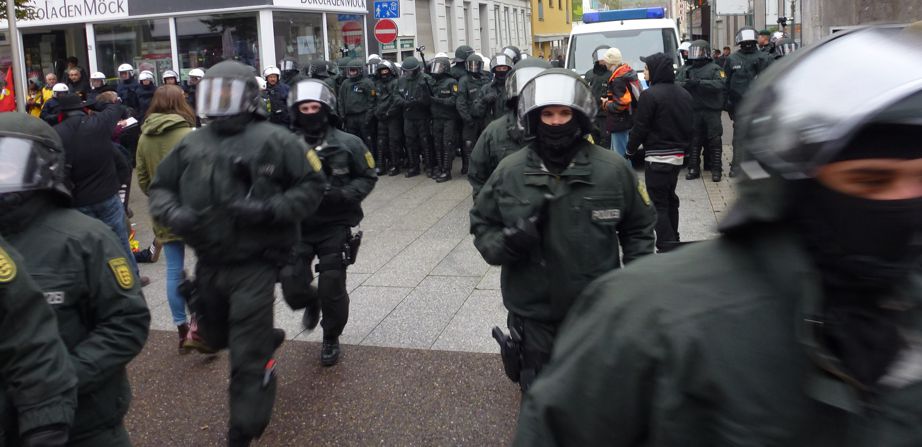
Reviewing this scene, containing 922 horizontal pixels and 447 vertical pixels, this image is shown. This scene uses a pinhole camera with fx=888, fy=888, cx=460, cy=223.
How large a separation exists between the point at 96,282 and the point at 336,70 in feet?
44.2

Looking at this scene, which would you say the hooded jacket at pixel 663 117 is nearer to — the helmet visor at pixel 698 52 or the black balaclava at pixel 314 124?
the black balaclava at pixel 314 124

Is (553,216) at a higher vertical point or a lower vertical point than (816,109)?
lower

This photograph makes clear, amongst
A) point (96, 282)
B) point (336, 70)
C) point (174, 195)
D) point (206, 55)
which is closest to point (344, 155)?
point (174, 195)

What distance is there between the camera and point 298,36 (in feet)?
72.5

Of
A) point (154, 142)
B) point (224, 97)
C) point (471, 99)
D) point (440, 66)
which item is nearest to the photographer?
point (224, 97)

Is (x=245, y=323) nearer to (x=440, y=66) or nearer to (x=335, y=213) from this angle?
(x=335, y=213)

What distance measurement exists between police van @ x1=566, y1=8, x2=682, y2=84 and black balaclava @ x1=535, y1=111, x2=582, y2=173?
989cm

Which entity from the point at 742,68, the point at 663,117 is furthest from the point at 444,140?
the point at 663,117

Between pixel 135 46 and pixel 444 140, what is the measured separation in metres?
12.0

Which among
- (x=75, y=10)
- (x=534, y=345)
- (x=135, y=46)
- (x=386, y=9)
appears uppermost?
(x=75, y=10)

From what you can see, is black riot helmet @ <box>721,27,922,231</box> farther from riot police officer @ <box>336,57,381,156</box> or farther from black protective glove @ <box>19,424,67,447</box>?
riot police officer @ <box>336,57,381,156</box>

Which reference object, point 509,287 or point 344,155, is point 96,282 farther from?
point 344,155

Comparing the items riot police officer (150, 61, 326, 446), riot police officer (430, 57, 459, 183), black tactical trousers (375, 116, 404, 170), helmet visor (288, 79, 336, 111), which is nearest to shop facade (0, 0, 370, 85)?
black tactical trousers (375, 116, 404, 170)

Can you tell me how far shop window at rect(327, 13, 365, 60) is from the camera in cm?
2344
